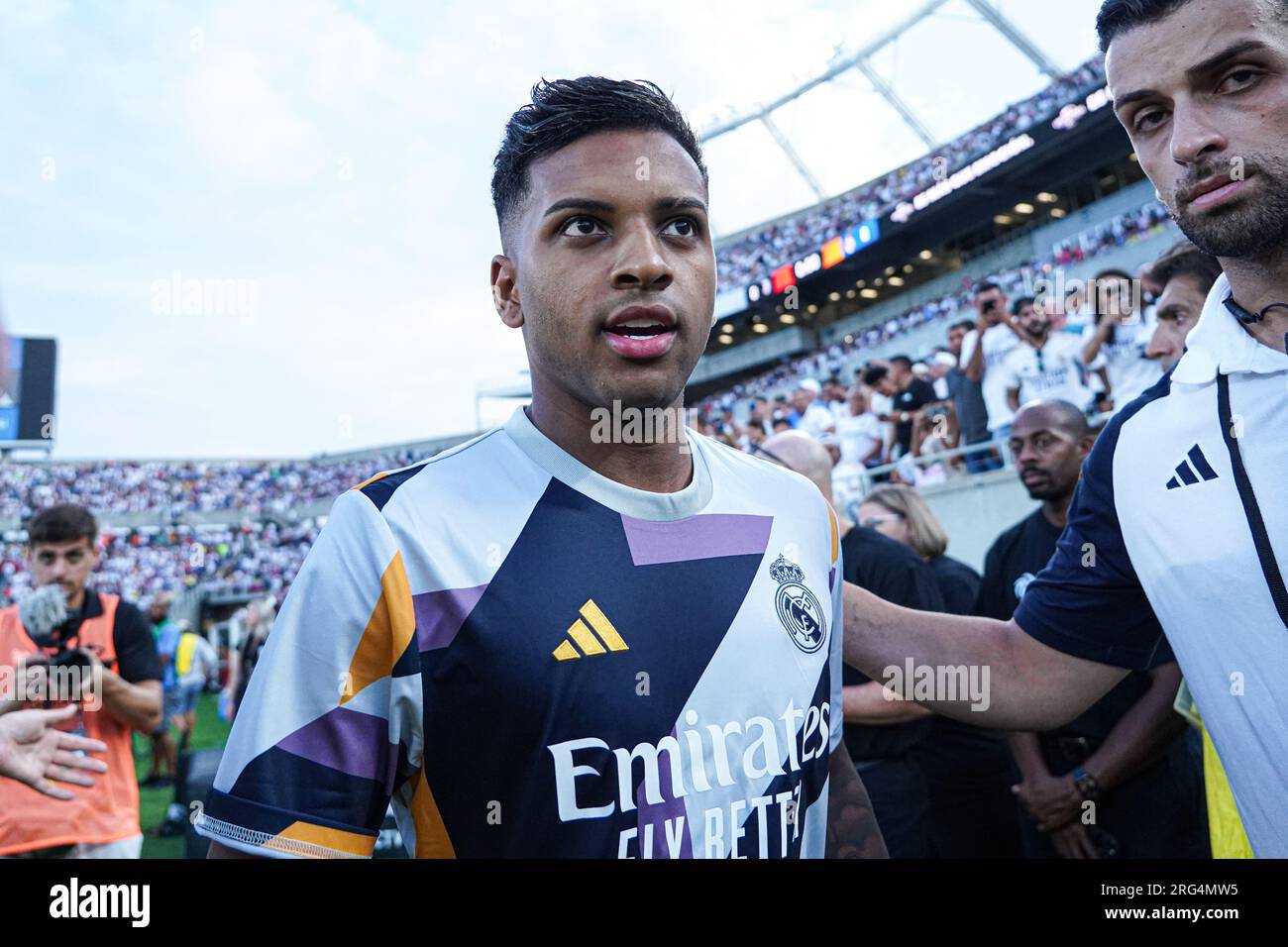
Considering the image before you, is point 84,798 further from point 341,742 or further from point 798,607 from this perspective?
point 798,607

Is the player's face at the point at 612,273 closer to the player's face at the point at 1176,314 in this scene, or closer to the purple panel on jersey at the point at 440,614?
the purple panel on jersey at the point at 440,614

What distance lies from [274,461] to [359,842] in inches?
1661

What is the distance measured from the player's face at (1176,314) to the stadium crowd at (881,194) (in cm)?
1942

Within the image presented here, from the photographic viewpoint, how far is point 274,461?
132 ft

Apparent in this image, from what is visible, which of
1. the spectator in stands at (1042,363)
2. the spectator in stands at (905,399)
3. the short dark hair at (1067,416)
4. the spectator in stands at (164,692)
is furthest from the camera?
the spectator in stands at (905,399)

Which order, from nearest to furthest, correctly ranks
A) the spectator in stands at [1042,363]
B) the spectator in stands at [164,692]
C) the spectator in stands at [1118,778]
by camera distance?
the spectator in stands at [1118,778] < the spectator in stands at [1042,363] < the spectator in stands at [164,692]

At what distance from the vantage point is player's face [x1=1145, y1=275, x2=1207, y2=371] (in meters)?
3.54

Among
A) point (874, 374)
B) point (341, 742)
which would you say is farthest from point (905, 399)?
point (341, 742)

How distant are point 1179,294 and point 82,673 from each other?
183 inches

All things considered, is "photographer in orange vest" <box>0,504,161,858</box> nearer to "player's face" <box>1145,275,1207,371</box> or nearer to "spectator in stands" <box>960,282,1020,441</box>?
"player's face" <box>1145,275,1207,371</box>

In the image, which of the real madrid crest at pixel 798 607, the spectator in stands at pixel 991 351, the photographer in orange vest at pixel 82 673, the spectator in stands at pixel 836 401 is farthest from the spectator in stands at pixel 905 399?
the real madrid crest at pixel 798 607

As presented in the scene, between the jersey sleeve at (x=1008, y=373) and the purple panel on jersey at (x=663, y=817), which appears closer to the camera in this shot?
the purple panel on jersey at (x=663, y=817)

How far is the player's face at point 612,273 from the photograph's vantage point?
1.48 metres

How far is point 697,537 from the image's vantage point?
5.28 feet
